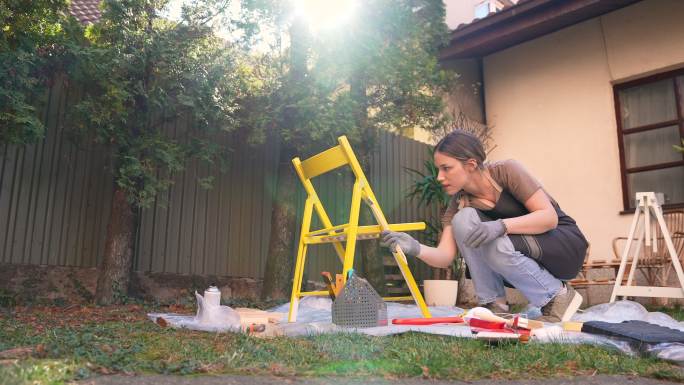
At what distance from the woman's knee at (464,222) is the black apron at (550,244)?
3.0 inches

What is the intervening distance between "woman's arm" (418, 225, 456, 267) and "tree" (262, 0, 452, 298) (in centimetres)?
188

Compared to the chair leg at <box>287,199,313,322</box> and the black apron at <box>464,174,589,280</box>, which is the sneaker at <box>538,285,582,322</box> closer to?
the black apron at <box>464,174,589,280</box>

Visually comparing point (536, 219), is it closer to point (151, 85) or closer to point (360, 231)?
point (360, 231)

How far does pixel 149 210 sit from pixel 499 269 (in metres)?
3.05

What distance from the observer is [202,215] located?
4949 millimetres

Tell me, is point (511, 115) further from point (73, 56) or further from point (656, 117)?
point (73, 56)

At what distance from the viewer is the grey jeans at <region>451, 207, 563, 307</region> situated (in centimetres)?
269

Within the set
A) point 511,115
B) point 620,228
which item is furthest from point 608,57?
point 620,228

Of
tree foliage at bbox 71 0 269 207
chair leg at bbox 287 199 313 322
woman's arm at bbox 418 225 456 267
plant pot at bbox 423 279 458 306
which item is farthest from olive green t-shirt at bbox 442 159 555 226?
plant pot at bbox 423 279 458 306

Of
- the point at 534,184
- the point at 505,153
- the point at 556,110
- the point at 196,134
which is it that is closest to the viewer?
the point at 534,184

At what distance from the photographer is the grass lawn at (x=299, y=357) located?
60.7 inches

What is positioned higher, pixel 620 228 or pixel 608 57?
pixel 608 57

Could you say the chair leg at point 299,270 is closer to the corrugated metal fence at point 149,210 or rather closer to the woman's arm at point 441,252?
the woman's arm at point 441,252

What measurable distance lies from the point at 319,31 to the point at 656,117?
3688mm
